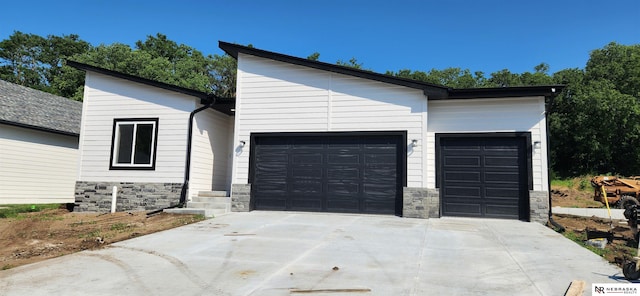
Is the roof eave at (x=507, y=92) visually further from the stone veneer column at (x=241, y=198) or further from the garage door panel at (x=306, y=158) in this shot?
the stone veneer column at (x=241, y=198)

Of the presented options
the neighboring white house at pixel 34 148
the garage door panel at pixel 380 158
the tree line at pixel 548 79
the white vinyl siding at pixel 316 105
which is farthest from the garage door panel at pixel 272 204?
the tree line at pixel 548 79

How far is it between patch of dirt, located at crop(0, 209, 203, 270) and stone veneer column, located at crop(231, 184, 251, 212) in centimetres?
145

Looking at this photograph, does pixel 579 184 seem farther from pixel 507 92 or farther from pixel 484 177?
pixel 507 92

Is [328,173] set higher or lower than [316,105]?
lower

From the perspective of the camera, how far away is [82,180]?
41.2 ft

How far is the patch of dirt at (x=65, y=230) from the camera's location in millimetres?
6691

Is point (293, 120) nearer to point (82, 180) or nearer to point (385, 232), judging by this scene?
point (385, 232)

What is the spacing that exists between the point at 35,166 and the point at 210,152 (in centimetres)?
763

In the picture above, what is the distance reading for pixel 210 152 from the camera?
13008 mm

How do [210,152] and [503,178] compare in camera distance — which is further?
[210,152]

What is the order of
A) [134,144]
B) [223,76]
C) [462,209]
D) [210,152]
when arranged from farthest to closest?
1. [223,76]
2. [210,152]
3. [134,144]
4. [462,209]

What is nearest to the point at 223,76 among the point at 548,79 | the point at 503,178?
the point at 548,79

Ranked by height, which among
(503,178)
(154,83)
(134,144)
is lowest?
(503,178)

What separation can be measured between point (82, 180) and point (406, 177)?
1035 cm
